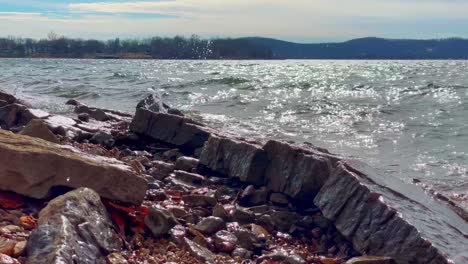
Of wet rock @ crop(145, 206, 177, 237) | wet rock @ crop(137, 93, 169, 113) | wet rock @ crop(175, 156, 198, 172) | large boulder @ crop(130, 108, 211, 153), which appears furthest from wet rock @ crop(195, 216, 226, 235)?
wet rock @ crop(137, 93, 169, 113)

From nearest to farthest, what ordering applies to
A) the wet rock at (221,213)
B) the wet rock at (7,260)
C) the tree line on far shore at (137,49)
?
the wet rock at (7,260)
the wet rock at (221,213)
the tree line on far shore at (137,49)

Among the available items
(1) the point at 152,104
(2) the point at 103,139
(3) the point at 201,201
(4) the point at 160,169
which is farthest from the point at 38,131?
(1) the point at 152,104

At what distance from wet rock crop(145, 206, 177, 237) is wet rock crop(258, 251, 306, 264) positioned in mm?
836

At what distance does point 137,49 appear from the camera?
398 ft

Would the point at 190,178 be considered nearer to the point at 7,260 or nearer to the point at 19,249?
the point at 19,249

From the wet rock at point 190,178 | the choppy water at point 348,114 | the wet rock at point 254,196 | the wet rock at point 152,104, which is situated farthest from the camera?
the choppy water at point 348,114

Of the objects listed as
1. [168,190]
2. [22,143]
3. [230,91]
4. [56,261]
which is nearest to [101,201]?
[22,143]

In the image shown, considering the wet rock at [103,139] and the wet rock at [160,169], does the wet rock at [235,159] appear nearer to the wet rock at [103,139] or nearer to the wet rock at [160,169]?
the wet rock at [160,169]

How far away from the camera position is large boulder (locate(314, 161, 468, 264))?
519 cm

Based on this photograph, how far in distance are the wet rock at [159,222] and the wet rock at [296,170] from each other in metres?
1.76

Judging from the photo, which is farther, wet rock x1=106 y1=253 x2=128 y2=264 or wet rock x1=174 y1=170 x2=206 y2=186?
wet rock x1=174 y1=170 x2=206 y2=186

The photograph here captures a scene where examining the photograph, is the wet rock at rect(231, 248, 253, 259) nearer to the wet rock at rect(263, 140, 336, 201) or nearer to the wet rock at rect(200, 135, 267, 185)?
the wet rock at rect(263, 140, 336, 201)

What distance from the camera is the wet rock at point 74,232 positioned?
3.77 m

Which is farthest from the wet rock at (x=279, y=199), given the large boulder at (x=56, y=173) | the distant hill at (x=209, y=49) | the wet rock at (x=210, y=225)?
the distant hill at (x=209, y=49)
